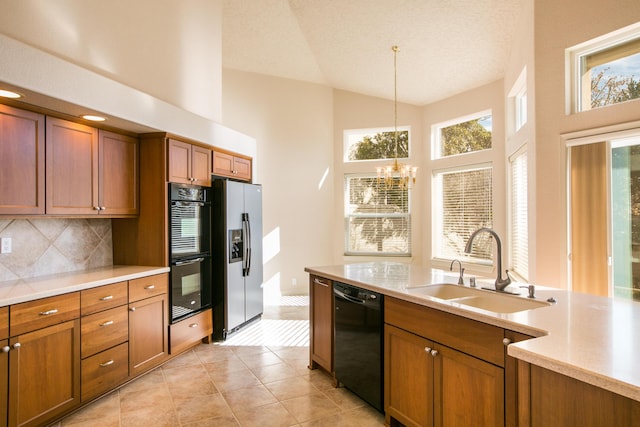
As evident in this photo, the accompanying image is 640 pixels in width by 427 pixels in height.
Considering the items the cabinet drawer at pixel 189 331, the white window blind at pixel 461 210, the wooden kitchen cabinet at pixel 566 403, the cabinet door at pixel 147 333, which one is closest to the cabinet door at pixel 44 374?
the cabinet door at pixel 147 333

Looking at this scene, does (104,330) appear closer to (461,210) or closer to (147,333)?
(147,333)

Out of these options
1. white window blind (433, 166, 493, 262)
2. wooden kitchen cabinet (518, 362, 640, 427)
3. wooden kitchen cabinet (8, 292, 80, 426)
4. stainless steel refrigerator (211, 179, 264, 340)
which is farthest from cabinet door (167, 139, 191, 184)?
white window blind (433, 166, 493, 262)

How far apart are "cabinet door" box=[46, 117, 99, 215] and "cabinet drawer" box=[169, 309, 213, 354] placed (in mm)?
1338

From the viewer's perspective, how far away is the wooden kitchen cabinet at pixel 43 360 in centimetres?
222

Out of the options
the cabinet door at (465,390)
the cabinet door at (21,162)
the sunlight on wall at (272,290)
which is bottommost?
the sunlight on wall at (272,290)

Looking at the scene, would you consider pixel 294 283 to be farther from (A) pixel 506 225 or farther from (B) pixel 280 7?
(B) pixel 280 7

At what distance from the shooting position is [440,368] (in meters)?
1.99

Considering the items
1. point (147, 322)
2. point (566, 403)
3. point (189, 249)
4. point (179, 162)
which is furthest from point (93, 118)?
point (566, 403)

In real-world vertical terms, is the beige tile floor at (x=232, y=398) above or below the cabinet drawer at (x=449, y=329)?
below

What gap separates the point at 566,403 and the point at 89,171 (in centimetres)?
337

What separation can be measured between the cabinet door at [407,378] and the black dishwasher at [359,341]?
0.28ft

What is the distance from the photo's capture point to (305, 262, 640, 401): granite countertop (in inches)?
43.9

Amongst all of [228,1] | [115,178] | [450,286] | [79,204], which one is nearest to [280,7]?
[228,1]

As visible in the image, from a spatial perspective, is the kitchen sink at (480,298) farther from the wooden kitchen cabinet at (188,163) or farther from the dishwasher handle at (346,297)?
the wooden kitchen cabinet at (188,163)
